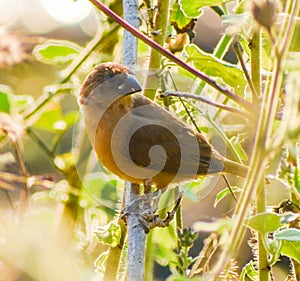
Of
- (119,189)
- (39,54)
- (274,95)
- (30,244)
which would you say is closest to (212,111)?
(119,189)

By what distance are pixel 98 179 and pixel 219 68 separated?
2.52 feet

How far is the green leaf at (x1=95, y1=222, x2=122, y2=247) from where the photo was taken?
7.11 ft

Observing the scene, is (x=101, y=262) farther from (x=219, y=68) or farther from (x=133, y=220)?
(x=219, y=68)

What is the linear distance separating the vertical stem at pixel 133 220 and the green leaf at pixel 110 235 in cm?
4

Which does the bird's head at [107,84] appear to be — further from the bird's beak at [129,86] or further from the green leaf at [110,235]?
the green leaf at [110,235]

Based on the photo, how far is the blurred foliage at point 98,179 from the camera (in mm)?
1644

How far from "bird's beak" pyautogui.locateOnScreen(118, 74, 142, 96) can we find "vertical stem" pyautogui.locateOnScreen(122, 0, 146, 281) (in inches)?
9.1

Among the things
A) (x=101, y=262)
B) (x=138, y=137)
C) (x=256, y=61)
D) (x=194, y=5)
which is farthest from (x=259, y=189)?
(x=138, y=137)

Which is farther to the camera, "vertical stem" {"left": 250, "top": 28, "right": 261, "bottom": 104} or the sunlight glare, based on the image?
the sunlight glare

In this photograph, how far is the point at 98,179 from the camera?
2678 millimetres

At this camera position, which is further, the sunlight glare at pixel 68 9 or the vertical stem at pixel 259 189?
the sunlight glare at pixel 68 9

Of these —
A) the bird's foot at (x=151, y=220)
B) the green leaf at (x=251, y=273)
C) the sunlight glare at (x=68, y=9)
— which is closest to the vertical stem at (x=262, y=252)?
the green leaf at (x=251, y=273)

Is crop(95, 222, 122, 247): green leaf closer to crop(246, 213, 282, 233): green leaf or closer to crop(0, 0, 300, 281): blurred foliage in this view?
crop(0, 0, 300, 281): blurred foliage

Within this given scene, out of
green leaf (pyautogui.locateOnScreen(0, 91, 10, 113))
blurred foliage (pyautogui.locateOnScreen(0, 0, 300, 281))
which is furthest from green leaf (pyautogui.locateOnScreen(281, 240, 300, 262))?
green leaf (pyautogui.locateOnScreen(0, 91, 10, 113))
